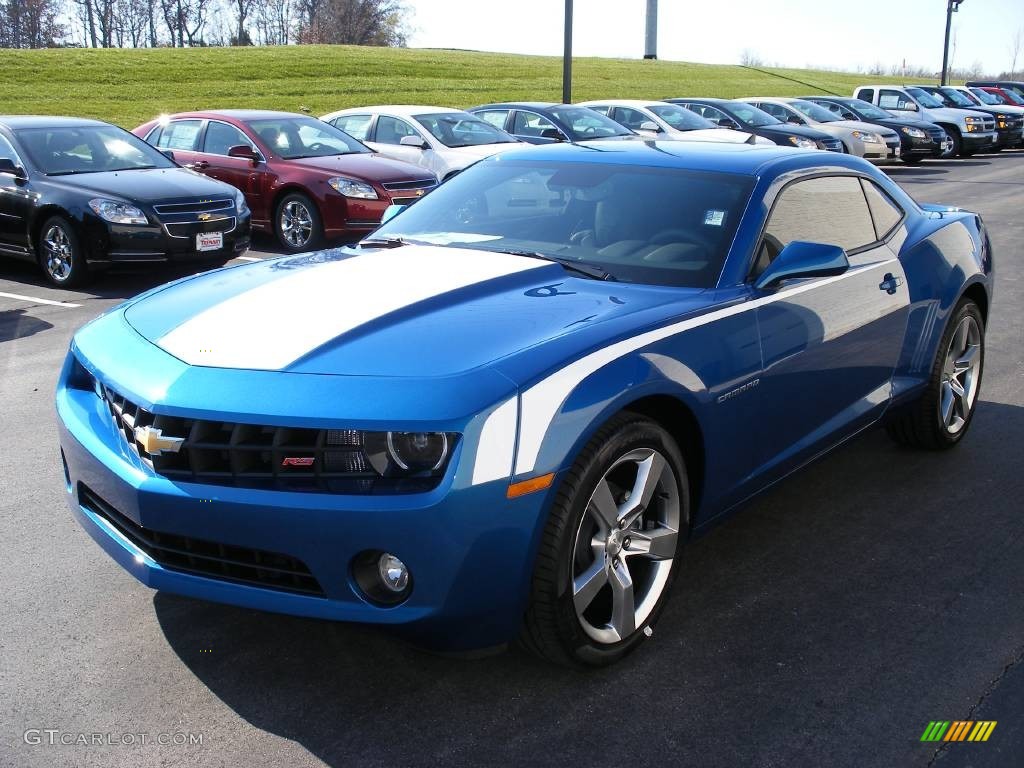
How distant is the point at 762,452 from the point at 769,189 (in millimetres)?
1041

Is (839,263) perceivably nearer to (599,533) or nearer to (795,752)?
(599,533)

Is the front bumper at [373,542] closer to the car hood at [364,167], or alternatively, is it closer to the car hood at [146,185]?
→ the car hood at [146,185]

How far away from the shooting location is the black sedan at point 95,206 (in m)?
9.68

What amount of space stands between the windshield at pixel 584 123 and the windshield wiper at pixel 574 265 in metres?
13.3

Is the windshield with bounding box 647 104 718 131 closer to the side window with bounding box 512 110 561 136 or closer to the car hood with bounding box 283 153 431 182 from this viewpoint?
the side window with bounding box 512 110 561 136

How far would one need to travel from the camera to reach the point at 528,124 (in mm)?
17375

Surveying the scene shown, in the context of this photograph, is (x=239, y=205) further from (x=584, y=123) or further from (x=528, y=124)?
(x=584, y=123)

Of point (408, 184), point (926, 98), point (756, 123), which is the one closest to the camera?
point (408, 184)

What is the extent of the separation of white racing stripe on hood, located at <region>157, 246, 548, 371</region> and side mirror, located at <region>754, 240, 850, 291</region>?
80cm

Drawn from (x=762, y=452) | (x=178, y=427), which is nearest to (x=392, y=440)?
(x=178, y=427)

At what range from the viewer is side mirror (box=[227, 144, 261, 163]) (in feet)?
39.9

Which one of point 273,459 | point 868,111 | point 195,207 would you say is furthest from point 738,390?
point 868,111

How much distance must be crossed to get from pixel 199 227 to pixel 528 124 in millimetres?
8422

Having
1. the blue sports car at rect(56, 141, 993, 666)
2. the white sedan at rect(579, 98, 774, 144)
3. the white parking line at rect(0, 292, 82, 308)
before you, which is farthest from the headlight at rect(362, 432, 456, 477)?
the white sedan at rect(579, 98, 774, 144)
